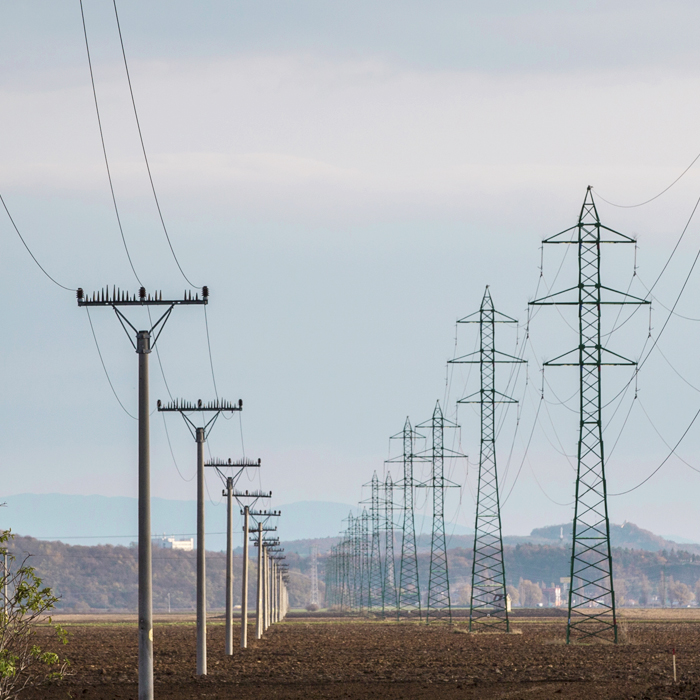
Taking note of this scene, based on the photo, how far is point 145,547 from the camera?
85.4 ft

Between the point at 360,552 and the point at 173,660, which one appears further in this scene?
the point at 360,552

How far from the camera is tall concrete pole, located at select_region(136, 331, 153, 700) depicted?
25609 millimetres

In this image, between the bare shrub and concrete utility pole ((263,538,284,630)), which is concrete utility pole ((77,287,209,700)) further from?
concrete utility pole ((263,538,284,630))

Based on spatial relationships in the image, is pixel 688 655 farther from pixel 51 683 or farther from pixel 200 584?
pixel 51 683

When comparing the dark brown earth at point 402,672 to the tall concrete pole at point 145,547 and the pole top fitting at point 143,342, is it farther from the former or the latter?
the pole top fitting at point 143,342

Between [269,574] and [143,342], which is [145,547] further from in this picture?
[269,574]

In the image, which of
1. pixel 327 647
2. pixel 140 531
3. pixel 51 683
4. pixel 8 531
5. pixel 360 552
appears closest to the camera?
pixel 8 531

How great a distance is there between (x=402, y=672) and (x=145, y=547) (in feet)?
45.6

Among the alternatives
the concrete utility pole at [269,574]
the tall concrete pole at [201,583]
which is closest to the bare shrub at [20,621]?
the tall concrete pole at [201,583]

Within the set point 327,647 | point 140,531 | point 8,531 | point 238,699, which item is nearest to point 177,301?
point 140,531

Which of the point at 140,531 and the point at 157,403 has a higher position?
the point at 157,403

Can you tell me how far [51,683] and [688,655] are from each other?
2272cm

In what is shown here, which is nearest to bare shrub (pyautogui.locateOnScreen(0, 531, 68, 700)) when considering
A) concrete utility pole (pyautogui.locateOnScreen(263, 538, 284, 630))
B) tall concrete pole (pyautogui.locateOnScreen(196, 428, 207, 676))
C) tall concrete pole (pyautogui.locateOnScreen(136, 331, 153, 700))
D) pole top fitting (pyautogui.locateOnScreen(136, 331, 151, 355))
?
tall concrete pole (pyautogui.locateOnScreen(136, 331, 153, 700))

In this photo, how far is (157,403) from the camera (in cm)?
4250
